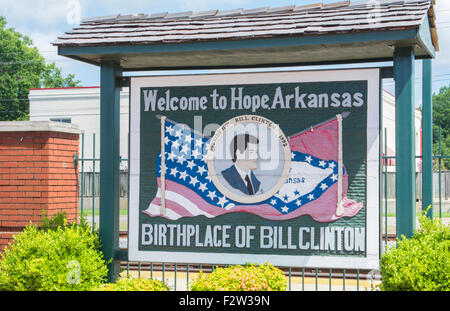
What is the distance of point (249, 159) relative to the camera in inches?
264

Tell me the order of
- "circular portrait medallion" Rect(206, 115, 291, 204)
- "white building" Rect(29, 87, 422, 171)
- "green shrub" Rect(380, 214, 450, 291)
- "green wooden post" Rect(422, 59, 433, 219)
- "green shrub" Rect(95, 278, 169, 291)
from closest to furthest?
"green shrub" Rect(380, 214, 450, 291) < "green shrub" Rect(95, 278, 169, 291) < "circular portrait medallion" Rect(206, 115, 291, 204) < "green wooden post" Rect(422, 59, 433, 219) < "white building" Rect(29, 87, 422, 171)

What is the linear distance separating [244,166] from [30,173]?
3603 mm

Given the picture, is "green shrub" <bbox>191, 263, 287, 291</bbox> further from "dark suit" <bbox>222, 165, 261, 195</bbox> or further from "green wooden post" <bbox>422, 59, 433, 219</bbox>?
"green wooden post" <bbox>422, 59, 433, 219</bbox>

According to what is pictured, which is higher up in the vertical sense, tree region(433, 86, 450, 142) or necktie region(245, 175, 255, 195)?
tree region(433, 86, 450, 142)

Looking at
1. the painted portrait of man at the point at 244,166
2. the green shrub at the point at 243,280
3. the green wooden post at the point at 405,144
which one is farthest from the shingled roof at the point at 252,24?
the green shrub at the point at 243,280

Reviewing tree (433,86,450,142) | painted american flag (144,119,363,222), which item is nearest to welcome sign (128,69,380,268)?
painted american flag (144,119,363,222)

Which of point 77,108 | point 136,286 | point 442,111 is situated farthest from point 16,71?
point 442,111

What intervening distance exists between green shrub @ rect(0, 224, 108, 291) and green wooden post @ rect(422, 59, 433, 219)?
4.25 metres

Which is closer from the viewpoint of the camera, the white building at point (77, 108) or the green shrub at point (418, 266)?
the green shrub at point (418, 266)

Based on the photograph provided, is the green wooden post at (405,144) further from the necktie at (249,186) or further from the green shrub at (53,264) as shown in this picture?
the green shrub at (53,264)

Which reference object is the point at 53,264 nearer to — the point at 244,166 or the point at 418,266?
the point at 244,166

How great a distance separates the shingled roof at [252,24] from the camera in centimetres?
610

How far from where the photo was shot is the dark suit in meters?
6.68

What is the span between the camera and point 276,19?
6.63 meters
